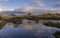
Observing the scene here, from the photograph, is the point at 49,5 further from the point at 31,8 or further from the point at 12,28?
the point at 12,28

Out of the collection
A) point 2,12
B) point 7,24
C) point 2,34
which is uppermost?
point 2,12

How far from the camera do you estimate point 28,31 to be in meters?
2.73

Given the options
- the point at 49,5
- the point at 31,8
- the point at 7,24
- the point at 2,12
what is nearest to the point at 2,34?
the point at 7,24

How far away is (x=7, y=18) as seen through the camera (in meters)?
2.78

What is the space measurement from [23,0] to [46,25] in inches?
27.2

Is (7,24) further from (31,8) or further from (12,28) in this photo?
(31,8)

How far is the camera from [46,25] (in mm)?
2758

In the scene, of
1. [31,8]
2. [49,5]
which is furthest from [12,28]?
[49,5]

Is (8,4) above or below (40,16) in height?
above

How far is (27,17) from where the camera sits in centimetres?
279

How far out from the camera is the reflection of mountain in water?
2699 mm

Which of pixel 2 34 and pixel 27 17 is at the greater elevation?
pixel 27 17

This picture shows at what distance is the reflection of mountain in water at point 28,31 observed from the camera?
8.86 ft

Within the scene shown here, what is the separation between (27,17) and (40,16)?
0.27m
